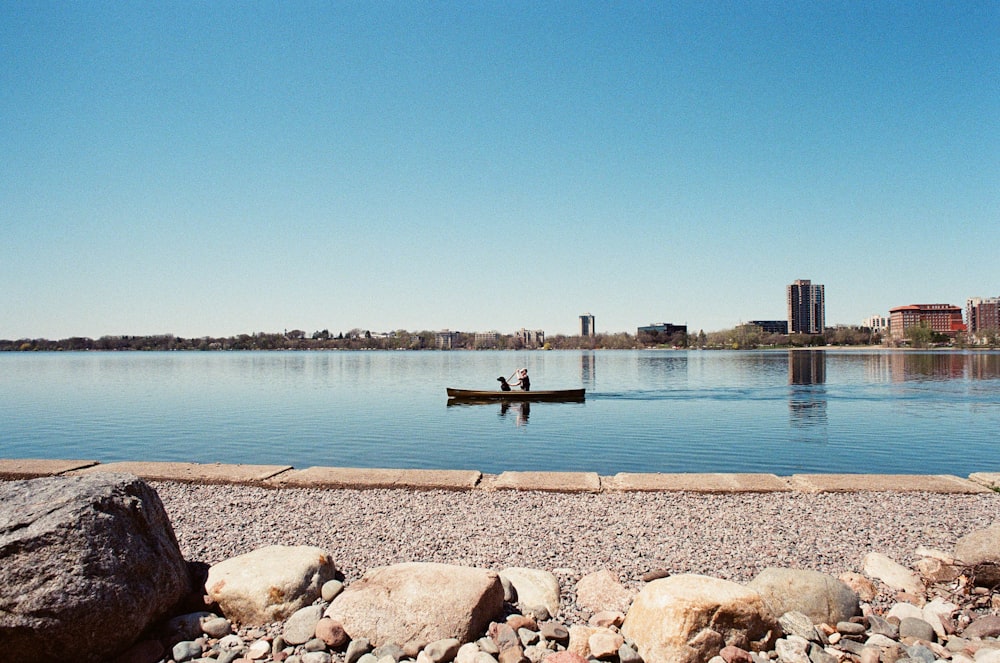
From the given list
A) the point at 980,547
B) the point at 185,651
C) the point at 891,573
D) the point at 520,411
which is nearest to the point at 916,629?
the point at 891,573

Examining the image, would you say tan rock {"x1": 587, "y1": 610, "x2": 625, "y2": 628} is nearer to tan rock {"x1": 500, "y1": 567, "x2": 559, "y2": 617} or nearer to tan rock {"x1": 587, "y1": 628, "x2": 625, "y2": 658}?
tan rock {"x1": 587, "y1": 628, "x2": 625, "y2": 658}

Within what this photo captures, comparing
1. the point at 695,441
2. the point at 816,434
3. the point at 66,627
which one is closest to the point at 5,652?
the point at 66,627

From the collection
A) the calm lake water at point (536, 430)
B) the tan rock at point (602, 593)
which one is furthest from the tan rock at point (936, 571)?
the calm lake water at point (536, 430)

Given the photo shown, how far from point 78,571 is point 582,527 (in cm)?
487

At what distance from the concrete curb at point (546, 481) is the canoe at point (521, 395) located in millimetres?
27262

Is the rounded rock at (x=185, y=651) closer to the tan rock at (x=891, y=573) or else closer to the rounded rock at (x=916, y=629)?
the rounded rock at (x=916, y=629)

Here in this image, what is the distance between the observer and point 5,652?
15.0 ft

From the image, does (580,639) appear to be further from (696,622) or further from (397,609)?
(397,609)

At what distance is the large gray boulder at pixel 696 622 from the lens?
477cm

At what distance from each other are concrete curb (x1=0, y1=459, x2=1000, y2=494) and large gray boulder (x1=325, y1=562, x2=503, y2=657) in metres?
4.02

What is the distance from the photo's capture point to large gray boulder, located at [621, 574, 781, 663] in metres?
4.77

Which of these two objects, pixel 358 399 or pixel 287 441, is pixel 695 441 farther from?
pixel 358 399

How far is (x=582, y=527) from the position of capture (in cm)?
757

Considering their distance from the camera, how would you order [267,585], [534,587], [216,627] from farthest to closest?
1. [534,587]
2. [267,585]
3. [216,627]
